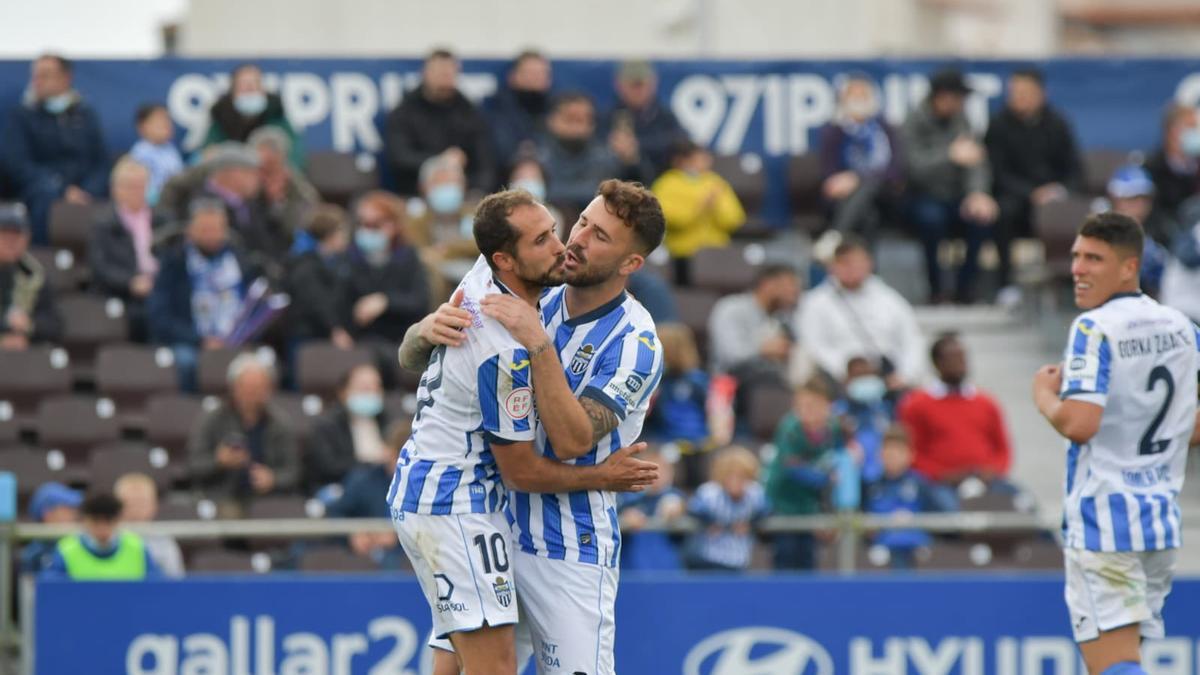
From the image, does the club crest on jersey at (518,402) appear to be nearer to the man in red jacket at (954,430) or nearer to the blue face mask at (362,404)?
the blue face mask at (362,404)

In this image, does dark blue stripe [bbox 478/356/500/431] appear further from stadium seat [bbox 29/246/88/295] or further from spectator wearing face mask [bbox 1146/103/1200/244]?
spectator wearing face mask [bbox 1146/103/1200/244]

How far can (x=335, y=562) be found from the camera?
11.4 metres

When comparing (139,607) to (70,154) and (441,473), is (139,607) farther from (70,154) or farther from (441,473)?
(70,154)

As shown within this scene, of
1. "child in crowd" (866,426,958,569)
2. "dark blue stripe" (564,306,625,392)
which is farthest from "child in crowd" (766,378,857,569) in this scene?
"dark blue stripe" (564,306,625,392)

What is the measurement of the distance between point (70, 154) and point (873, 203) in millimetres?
5843

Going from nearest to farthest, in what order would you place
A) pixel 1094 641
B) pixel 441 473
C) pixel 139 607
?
1. pixel 441 473
2. pixel 1094 641
3. pixel 139 607

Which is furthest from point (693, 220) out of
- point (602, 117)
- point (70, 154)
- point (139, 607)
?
point (139, 607)

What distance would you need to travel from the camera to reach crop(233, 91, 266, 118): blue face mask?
14.9 meters

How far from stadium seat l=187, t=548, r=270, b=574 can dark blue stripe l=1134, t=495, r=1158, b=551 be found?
5360 mm

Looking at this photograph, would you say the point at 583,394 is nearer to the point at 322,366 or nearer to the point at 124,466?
the point at 124,466

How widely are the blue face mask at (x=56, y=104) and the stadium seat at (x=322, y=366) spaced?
2.84 metres

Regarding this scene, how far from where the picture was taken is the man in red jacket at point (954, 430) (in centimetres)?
1277

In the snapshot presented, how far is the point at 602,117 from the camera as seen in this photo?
1573 centimetres

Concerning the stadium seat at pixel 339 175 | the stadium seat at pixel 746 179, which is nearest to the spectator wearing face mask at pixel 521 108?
the stadium seat at pixel 339 175
